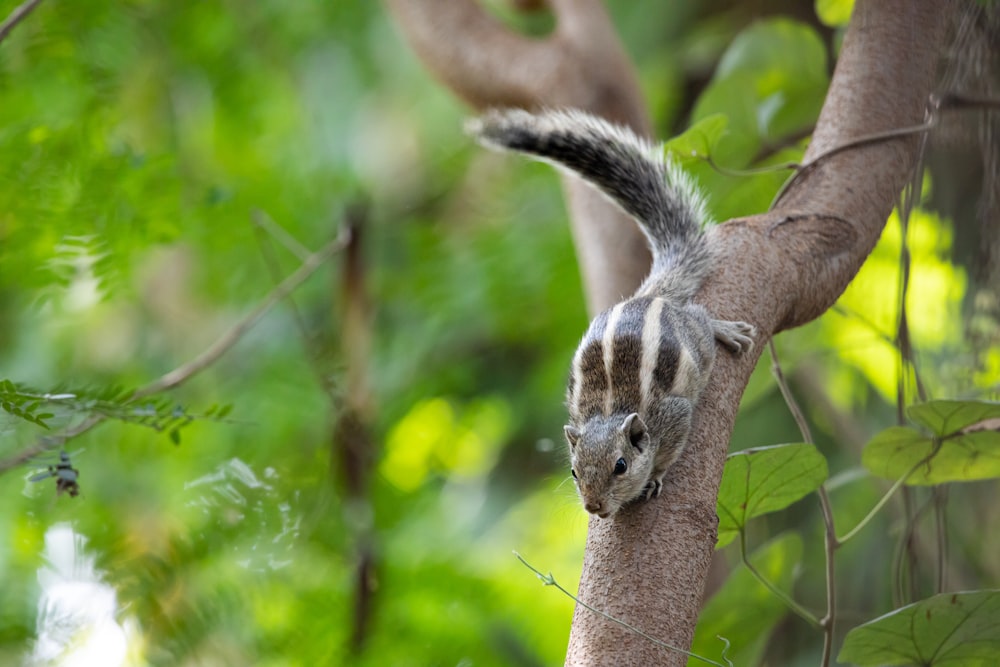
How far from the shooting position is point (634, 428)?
4.71 ft

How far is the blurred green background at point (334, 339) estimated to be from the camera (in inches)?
72.4

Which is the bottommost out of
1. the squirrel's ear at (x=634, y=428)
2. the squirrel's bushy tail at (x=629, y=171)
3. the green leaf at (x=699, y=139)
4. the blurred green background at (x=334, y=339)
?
the blurred green background at (x=334, y=339)

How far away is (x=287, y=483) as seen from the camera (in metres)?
2.04

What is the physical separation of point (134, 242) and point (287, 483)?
1.99 feet

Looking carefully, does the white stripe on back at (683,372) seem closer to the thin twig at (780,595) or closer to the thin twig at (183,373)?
the thin twig at (780,595)

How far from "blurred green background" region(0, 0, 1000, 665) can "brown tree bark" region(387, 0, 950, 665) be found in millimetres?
229

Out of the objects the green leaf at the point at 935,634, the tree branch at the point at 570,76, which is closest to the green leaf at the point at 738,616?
the green leaf at the point at 935,634

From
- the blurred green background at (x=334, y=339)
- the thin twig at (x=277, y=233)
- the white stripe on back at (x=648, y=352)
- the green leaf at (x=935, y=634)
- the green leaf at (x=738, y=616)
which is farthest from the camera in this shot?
the thin twig at (x=277, y=233)

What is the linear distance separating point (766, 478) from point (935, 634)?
0.93ft

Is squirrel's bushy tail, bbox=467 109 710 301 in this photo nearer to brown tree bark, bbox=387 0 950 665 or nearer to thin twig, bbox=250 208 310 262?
brown tree bark, bbox=387 0 950 665

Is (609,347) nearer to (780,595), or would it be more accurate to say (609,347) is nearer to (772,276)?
(772,276)

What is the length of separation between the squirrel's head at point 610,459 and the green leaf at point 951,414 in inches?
14.4

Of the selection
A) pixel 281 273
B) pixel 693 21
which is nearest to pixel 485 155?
pixel 693 21

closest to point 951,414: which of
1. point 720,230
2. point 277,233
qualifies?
point 720,230
